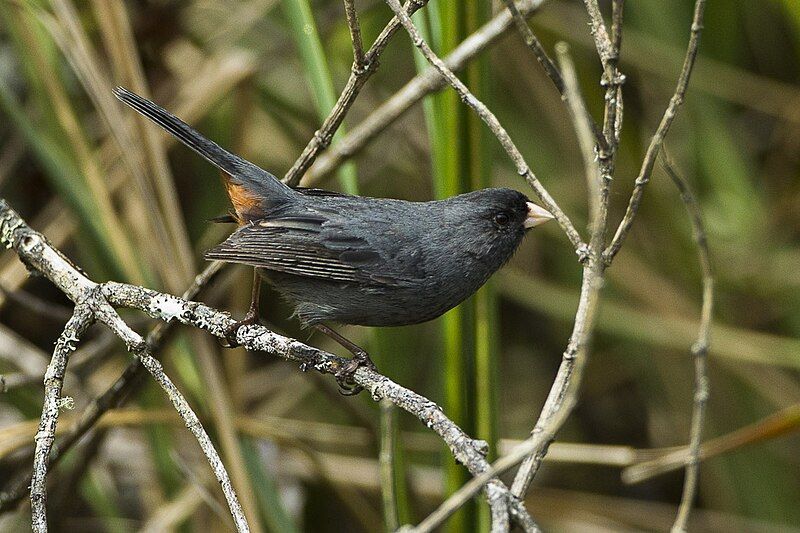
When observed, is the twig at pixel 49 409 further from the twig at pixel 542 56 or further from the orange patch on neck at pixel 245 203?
the twig at pixel 542 56

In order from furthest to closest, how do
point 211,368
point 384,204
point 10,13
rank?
1. point 10,13
2. point 211,368
3. point 384,204

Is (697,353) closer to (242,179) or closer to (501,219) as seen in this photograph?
(501,219)

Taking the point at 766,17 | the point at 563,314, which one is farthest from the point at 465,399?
the point at 766,17

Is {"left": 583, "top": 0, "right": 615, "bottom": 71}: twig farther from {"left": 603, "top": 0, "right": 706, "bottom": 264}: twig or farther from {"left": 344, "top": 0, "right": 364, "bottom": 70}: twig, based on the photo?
{"left": 344, "top": 0, "right": 364, "bottom": 70}: twig

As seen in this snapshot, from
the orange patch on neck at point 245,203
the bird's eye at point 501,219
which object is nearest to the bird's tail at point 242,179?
the orange patch on neck at point 245,203

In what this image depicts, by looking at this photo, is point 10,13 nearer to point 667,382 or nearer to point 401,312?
point 401,312

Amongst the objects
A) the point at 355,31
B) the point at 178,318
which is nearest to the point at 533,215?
the point at 355,31

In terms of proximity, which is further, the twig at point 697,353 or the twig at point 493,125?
the twig at point 697,353

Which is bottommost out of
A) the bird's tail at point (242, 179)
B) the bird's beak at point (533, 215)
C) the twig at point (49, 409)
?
the twig at point (49, 409)
